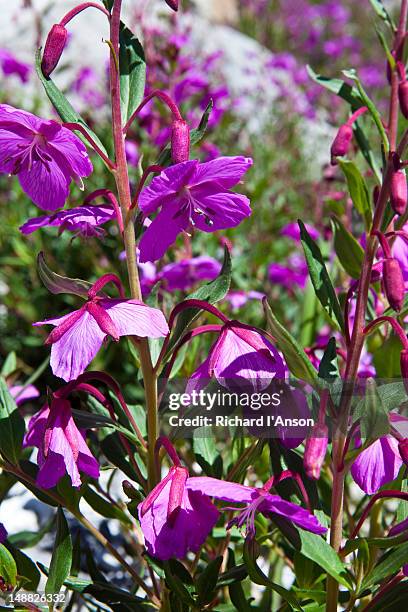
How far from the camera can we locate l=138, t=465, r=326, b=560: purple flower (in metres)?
1.01

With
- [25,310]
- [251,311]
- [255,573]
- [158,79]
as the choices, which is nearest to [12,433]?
[255,573]

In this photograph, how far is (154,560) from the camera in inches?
48.7

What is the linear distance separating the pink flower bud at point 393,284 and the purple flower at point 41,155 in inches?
18.7

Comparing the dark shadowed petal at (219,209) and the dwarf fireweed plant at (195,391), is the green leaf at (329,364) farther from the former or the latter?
the dark shadowed petal at (219,209)

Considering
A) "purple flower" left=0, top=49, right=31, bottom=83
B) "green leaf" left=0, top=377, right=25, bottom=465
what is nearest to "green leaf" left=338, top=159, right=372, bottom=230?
"green leaf" left=0, top=377, right=25, bottom=465

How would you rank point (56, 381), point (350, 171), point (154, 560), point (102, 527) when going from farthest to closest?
point (56, 381), point (102, 527), point (350, 171), point (154, 560)

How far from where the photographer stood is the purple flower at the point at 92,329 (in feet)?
3.22

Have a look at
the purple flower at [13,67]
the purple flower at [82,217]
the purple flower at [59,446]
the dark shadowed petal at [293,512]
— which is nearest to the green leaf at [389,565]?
the dark shadowed petal at [293,512]

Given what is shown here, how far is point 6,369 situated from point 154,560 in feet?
2.64

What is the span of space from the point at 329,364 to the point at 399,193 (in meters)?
0.32

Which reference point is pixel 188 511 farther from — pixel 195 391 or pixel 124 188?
pixel 124 188

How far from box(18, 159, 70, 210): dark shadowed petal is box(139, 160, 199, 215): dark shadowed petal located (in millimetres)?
189

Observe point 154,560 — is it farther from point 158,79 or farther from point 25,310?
point 158,79

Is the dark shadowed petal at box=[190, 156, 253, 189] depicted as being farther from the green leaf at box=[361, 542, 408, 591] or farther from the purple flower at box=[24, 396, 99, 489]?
the green leaf at box=[361, 542, 408, 591]
